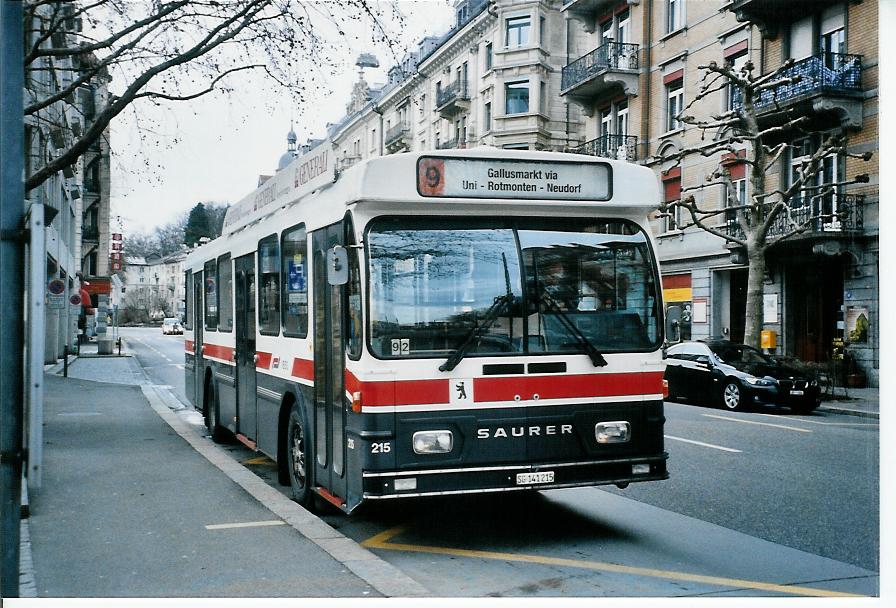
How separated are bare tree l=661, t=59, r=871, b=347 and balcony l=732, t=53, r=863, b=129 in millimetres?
52

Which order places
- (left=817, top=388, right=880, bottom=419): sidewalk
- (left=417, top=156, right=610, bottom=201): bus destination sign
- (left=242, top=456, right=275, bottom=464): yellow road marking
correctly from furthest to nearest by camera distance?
(left=817, top=388, right=880, bottom=419): sidewalk → (left=242, top=456, right=275, bottom=464): yellow road marking → (left=417, top=156, right=610, bottom=201): bus destination sign

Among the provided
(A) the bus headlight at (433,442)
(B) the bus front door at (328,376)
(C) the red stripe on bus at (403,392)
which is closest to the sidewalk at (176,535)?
(B) the bus front door at (328,376)

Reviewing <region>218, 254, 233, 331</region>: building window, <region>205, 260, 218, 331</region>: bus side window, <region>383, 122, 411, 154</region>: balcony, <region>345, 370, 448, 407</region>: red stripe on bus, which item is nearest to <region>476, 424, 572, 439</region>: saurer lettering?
<region>345, 370, 448, 407</region>: red stripe on bus

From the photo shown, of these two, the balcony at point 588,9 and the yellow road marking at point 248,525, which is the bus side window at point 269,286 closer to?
the yellow road marking at point 248,525

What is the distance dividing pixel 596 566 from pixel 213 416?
7750mm

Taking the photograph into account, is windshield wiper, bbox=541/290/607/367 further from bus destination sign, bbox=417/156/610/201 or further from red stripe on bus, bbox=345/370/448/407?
red stripe on bus, bbox=345/370/448/407

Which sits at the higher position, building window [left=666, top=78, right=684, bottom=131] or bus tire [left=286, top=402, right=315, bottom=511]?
building window [left=666, top=78, right=684, bottom=131]

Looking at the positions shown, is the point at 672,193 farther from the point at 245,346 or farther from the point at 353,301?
the point at 353,301

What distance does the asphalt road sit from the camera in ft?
20.1

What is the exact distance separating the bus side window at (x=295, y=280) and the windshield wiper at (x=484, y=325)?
1.94 m

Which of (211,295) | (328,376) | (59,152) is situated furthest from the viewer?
(59,152)

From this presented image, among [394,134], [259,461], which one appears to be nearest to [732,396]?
[394,134]

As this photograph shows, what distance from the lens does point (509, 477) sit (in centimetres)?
651

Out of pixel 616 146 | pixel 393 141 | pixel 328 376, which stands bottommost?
pixel 328 376
